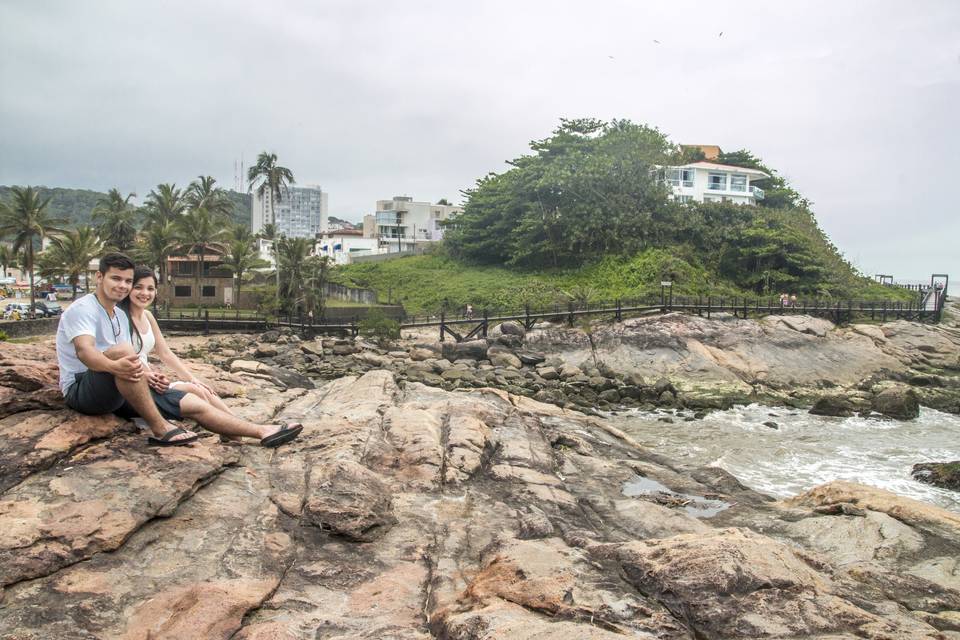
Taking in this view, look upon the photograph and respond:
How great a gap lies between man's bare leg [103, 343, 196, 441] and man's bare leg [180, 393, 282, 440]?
1.65ft

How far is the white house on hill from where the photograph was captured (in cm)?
5619

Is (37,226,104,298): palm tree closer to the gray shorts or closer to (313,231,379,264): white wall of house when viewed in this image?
(313,231,379,264): white wall of house

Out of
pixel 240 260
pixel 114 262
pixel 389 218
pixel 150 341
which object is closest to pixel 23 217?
pixel 240 260

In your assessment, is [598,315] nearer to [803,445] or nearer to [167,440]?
[803,445]

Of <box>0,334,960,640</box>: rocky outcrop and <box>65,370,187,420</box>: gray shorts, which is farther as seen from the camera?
<box>65,370,187,420</box>: gray shorts

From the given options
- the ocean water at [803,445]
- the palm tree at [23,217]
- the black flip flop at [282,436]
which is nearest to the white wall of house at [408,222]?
the palm tree at [23,217]

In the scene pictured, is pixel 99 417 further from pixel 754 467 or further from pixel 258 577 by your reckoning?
pixel 754 467

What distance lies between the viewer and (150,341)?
6.59 m

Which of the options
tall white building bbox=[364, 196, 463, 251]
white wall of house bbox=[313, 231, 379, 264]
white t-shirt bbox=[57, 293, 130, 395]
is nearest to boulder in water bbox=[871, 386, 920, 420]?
white t-shirt bbox=[57, 293, 130, 395]

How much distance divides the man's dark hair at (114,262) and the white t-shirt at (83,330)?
279mm

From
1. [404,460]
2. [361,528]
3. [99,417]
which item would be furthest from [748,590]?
[99,417]

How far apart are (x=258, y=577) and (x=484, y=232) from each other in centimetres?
4982

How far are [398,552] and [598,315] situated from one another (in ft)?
104

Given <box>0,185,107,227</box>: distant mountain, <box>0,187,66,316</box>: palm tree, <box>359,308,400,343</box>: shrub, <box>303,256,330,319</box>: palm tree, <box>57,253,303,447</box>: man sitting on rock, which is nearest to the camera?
<box>57,253,303,447</box>: man sitting on rock
